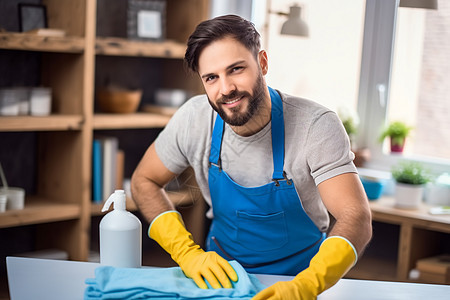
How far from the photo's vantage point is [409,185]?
114 inches

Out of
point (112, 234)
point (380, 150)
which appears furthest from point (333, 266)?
point (380, 150)

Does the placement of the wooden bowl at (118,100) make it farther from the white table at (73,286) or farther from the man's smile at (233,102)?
the white table at (73,286)

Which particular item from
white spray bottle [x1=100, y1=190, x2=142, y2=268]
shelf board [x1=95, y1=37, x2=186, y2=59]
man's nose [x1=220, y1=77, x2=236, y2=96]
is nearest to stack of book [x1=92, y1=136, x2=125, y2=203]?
shelf board [x1=95, y1=37, x2=186, y2=59]

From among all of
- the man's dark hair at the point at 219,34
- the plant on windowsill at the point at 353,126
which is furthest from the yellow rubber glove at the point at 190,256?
the plant on windowsill at the point at 353,126

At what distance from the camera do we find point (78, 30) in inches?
109

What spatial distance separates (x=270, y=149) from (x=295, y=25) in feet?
3.88

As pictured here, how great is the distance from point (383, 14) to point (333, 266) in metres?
2.06

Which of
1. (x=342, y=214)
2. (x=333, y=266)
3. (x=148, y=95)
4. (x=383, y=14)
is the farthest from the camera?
(x=148, y=95)

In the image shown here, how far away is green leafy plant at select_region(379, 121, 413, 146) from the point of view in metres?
3.16

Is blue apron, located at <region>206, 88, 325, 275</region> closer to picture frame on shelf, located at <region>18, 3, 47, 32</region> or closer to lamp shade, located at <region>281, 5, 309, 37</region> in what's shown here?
lamp shade, located at <region>281, 5, 309, 37</region>

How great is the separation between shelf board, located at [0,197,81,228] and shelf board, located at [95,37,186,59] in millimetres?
709

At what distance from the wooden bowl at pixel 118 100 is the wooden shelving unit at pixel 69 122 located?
5 cm

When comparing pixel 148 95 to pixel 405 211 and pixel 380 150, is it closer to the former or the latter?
pixel 380 150

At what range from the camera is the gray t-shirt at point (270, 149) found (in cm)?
178
